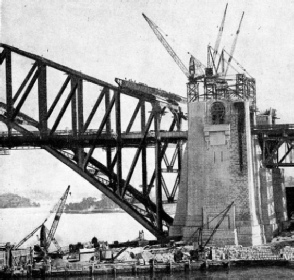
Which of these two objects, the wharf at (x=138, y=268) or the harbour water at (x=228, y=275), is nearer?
the harbour water at (x=228, y=275)

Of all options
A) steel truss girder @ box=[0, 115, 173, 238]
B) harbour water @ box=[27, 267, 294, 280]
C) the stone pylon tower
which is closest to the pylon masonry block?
the stone pylon tower

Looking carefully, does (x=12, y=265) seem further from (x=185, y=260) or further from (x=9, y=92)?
(x=9, y=92)

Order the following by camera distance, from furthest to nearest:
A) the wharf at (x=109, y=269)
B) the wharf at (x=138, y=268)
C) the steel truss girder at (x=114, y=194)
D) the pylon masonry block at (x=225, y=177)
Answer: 1. the steel truss girder at (x=114, y=194)
2. the pylon masonry block at (x=225, y=177)
3. the wharf at (x=109, y=269)
4. the wharf at (x=138, y=268)

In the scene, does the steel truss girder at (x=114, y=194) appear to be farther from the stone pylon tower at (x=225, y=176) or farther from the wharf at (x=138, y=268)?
the wharf at (x=138, y=268)

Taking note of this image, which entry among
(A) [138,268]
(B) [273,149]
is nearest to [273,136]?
(B) [273,149]

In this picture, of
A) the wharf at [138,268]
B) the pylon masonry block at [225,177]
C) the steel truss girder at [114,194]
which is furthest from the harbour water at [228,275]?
the steel truss girder at [114,194]

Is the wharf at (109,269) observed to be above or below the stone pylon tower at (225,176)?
below

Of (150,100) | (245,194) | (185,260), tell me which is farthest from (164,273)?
(150,100)

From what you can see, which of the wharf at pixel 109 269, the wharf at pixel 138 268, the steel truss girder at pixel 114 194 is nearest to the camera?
the wharf at pixel 138 268

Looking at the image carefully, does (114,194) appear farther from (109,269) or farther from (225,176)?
(225,176)

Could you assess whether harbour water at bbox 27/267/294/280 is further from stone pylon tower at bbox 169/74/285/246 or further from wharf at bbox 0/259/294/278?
stone pylon tower at bbox 169/74/285/246
